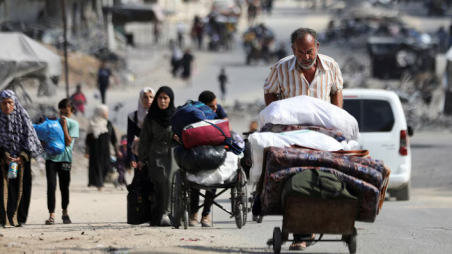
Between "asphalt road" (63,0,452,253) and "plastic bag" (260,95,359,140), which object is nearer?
"plastic bag" (260,95,359,140)

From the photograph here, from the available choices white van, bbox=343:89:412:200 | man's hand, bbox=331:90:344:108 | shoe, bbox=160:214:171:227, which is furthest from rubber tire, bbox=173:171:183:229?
white van, bbox=343:89:412:200

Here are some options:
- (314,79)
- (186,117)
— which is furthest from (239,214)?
(314,79)

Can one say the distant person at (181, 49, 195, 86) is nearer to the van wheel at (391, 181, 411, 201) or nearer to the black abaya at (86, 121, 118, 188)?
the black abaya at (86, 121, 118, 188)

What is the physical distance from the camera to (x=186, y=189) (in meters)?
8.11

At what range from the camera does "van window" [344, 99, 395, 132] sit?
478 inches

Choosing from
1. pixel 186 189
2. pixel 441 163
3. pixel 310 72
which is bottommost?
pixel 441 163

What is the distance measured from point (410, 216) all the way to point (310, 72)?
467cm

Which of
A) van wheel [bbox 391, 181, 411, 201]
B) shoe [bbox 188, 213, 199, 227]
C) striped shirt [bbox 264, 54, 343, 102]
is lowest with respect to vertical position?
van wheel [bbox 391, 181, 411, 201]

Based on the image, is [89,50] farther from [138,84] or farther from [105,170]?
[105,170]

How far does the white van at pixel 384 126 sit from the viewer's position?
12.1 meters

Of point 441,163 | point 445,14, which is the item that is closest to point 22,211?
point 441,163

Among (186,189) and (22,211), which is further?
(22,211)

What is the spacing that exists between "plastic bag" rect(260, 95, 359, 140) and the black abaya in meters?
7.58

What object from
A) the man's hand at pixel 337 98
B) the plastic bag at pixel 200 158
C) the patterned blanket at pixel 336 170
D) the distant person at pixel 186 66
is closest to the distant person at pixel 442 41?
the distant person at pixel 186 66
